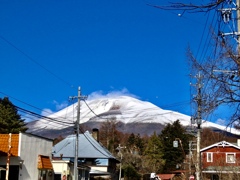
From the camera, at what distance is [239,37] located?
9258mm

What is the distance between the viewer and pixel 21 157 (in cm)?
3177

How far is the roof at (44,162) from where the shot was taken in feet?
112

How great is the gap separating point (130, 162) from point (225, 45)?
71298mm

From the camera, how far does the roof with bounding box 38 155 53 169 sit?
3414 cm

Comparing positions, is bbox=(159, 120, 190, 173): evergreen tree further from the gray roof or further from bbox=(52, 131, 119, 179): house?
bbox=(52, 131, 119, 179): house

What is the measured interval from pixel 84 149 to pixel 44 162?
22657mm

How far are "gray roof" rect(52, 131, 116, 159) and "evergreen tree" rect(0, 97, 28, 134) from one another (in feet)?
18.1

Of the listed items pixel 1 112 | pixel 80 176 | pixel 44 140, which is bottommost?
pixel 80 176

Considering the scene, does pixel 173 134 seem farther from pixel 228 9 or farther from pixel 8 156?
pixel 228 9

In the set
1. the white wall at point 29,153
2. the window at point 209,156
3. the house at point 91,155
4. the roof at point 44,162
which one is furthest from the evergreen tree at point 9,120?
the window at point 209,156

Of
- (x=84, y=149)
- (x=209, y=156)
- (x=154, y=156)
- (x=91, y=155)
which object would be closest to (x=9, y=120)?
(x=84, y=149)

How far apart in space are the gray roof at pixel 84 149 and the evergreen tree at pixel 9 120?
552 centimetres

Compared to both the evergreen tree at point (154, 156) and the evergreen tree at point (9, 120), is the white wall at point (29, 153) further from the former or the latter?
the evergreen tree at point (154, 156)

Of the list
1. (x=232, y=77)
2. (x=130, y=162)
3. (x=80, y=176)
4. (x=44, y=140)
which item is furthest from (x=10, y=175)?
(x=130, y=162)
